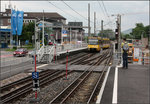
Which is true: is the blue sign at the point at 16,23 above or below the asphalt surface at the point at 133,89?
above

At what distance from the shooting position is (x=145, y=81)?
1065cm

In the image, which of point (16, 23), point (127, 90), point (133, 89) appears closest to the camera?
point (127, 90)

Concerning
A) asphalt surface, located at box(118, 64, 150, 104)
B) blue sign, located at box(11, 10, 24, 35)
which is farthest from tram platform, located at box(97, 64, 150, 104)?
blue sign, located at box(11, 10, 24, 35)

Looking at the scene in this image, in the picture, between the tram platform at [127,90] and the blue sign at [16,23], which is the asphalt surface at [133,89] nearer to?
the tram platform at [127,90]

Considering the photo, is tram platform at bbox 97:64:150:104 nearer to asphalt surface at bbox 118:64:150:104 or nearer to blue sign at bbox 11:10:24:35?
asphalt surface at bbox 118:64:150:104

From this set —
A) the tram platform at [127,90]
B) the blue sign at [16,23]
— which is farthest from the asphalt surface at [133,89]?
the blue sign at [16,23]

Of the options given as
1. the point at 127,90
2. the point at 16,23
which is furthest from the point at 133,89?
the point at 16,23

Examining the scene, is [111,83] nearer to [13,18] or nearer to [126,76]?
[126,76]

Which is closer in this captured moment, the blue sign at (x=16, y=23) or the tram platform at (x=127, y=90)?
the tram platform at (x=127, y=90)

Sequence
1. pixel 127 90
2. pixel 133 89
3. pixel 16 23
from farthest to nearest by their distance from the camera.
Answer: pixel 16 23
pixel 133 89
pixel 127 90

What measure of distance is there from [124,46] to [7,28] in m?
43.6

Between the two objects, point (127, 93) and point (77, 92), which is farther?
point (77, 92)

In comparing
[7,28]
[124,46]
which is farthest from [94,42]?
[124,46]

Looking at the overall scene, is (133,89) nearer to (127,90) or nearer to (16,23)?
(127,90)
